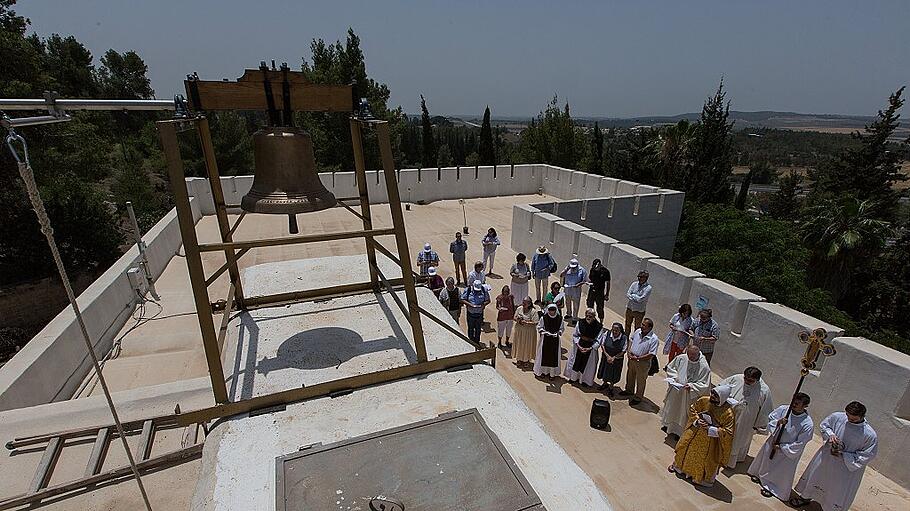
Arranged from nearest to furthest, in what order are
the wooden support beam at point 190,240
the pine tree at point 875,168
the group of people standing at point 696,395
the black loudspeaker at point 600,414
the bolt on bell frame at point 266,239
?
the wooden support beam at point 190,240, the bolt on bell frame at point 266,239, the group of people standing at point 696,395, the black loudspeaker at point 600,414, the pine tree at point 875,168

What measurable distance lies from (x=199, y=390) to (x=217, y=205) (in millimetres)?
2150

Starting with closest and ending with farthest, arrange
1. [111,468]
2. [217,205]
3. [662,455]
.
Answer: [111,468], [217,205], [662,455]

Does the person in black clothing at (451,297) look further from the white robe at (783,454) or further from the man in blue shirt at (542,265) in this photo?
the white robe at (783,454)

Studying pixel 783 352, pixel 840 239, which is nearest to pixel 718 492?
pixel 783 352

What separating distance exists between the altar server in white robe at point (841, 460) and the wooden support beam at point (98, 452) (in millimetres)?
7164

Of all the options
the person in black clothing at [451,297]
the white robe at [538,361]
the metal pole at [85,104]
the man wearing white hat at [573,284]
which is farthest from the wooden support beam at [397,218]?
the man wearing white hat at [573,284]

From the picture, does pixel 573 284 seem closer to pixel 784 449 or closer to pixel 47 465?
pixel 784 449

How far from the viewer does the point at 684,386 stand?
5.58m

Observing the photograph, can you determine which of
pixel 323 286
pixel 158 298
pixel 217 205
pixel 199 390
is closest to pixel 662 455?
pixel 323 286

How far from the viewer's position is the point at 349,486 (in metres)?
2.78

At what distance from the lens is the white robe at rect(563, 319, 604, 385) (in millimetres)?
6582

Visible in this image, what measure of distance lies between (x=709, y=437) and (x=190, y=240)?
17.5ft

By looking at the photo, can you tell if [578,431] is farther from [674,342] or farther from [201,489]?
[201,489]

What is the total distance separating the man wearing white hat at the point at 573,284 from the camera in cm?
847
